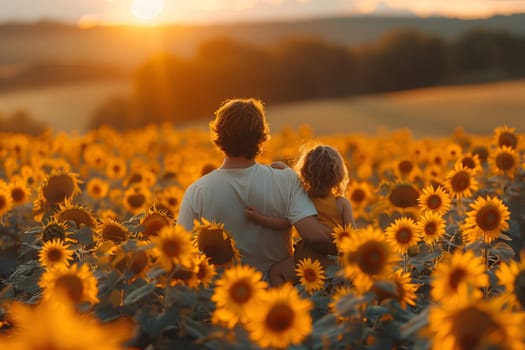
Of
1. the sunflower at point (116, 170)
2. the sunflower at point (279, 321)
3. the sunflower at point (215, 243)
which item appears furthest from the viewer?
the sunflower at point (116, 170)

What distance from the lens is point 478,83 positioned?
46.8m

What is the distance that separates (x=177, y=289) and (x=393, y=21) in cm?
6713

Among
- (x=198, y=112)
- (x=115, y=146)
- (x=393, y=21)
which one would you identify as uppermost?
(x=393, y=21)

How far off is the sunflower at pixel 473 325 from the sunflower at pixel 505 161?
4.38m

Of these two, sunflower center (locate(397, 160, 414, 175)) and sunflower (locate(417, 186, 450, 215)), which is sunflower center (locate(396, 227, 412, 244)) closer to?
sunflower (locate(417, 186, 450, 215))

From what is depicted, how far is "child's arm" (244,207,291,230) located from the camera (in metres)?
5.35

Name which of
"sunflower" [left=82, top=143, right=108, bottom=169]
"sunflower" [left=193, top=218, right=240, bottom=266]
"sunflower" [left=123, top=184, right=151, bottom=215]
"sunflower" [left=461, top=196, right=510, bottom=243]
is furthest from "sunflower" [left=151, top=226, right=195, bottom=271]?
"sunflower" [left=82, top=143, right=108, bottom=169]

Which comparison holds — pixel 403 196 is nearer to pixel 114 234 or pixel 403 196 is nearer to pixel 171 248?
pixel 114 234

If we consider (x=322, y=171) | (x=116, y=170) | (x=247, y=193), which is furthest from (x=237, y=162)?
(x=116, y=170)

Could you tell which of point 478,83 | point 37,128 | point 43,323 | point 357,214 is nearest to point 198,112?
point 37,128

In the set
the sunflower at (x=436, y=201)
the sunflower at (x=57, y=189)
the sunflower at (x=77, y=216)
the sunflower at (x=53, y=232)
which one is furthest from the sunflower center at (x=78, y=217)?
the sunflower at (x=436, y=201)

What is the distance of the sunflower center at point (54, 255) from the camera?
4.74 m

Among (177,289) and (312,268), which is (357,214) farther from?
(177,289)

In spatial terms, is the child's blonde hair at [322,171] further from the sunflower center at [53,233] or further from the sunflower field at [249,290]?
the sunflower center at [53,233]
